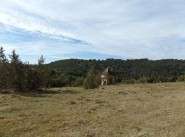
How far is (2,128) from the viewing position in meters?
13.9

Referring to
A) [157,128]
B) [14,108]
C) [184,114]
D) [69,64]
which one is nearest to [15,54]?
[14,108]

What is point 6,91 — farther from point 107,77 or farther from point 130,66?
point 130,66

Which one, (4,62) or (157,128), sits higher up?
(4,62)

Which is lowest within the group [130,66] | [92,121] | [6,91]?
[92,121]

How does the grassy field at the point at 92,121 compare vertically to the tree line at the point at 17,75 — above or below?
below

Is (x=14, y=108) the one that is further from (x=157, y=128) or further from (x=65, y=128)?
(x=157, y=128)

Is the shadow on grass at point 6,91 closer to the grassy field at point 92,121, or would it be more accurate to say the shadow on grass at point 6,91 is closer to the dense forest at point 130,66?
the grassy field at point 92,121

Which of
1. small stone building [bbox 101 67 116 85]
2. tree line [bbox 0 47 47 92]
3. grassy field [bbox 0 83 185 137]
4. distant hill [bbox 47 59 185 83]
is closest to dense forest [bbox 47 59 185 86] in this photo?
distant hill [bbox 47 59 185 83]

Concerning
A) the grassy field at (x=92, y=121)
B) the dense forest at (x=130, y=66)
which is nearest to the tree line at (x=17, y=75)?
the grassy field at (x=92, y=121)

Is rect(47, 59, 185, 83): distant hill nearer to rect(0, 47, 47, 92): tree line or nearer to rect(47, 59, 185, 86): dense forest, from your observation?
rect(47, 59, 185, 86): dense forest

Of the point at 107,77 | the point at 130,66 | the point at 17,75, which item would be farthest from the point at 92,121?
the point at 130,66

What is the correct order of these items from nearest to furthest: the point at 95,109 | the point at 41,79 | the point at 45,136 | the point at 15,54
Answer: the point at 45,136 < the point at 95,109 < the point at 15,54 < the point at 41,79

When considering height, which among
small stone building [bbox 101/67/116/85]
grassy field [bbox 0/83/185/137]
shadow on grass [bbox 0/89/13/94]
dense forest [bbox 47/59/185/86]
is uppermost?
dense forest [bbox 47/59/185/86]

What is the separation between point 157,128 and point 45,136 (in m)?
4.51
